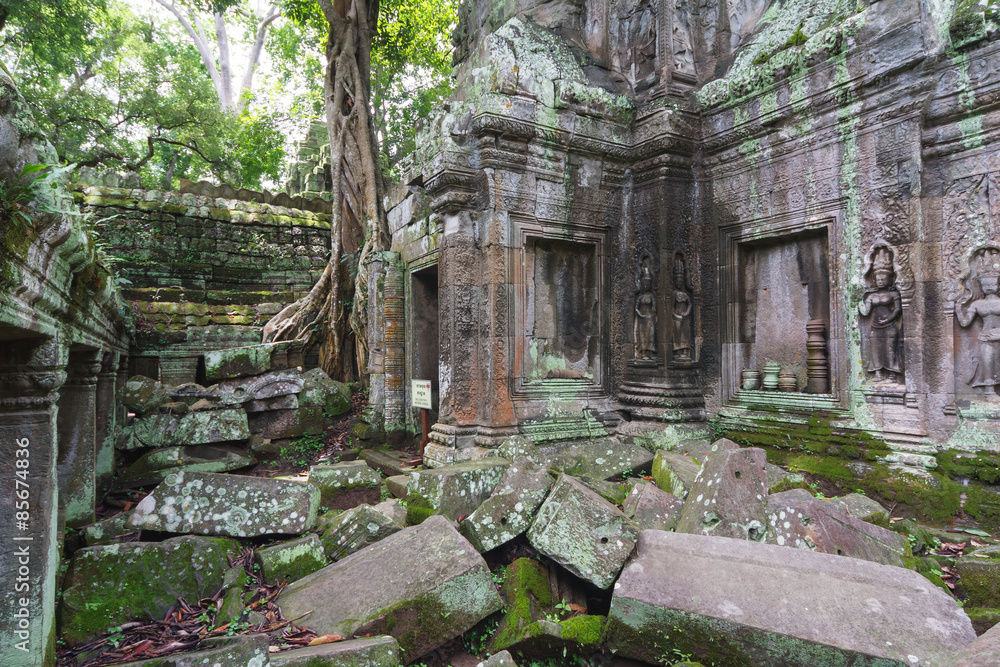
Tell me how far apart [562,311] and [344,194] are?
5.03 meters

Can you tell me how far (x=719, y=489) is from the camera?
3.35 metres

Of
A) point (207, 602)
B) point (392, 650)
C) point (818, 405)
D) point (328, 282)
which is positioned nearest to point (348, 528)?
point (207, 602)

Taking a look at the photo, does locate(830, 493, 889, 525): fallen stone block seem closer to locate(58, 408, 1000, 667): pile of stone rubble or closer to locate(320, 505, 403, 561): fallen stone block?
locate(58, 408, 1000, 667): pile of stone rubble

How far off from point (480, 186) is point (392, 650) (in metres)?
4.16

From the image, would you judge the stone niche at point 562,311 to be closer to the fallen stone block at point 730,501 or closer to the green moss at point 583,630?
the fallen stone block at point 730,501

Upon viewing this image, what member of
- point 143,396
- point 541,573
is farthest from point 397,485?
point 143,396

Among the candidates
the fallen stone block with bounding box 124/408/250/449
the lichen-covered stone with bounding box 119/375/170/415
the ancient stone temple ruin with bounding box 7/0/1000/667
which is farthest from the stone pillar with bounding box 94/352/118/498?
the lichen-covered stone with bounding box 119/375/170/415

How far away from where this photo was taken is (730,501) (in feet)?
10.9

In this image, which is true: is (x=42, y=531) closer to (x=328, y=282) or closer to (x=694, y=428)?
(x=694, y=428)

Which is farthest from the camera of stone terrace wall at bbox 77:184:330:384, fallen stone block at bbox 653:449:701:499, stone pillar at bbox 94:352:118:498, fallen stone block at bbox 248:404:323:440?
stone terrace wall at bbox 77:184:330:384

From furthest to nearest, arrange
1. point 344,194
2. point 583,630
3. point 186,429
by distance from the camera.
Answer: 1. point 344,194
2. point 186,429
3. point 583,630

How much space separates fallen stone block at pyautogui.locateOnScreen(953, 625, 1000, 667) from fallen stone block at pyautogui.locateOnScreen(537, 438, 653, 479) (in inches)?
109

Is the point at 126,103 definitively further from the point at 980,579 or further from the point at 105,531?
the point at 980,579

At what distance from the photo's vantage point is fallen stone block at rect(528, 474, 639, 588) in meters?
3.03
